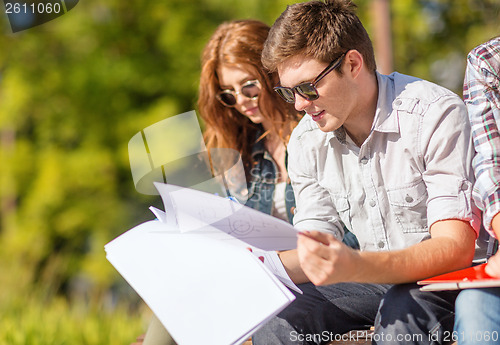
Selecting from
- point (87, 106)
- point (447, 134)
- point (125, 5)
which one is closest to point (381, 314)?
point (447, 134)

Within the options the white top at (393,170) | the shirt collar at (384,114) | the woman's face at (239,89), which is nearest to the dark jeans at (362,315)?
the white top at (393,170)

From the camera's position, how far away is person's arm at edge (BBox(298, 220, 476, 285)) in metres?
1.34

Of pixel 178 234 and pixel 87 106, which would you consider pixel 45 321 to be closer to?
pixel 178 234

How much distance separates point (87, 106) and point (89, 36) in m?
0.94

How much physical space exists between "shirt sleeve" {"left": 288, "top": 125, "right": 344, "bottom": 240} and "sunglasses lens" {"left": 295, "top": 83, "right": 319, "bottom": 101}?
0.82 feet

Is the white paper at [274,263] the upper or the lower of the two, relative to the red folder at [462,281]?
lower

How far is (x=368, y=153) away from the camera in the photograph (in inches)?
72.5

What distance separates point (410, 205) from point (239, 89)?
1.11m

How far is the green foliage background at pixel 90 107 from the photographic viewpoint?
7.51 metres

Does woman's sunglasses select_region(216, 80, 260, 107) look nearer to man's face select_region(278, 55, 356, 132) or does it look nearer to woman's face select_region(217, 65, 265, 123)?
woman's face select_region(217, 65, 265, 123)

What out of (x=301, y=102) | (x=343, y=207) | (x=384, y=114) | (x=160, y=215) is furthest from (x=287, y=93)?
(x=160, y=215)

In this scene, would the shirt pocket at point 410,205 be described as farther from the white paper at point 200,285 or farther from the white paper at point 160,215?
the white paper at point 160,215

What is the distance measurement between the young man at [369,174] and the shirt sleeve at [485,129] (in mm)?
45

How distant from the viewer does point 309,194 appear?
6.42 ft
